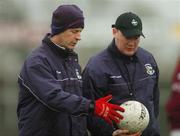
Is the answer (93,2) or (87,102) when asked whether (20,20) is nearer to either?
(93,2)

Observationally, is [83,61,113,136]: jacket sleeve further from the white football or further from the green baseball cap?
the green baseball cap

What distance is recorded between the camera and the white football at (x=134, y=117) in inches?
289

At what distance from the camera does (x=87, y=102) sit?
6.98 meters

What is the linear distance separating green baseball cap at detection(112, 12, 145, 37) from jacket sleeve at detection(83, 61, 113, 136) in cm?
39

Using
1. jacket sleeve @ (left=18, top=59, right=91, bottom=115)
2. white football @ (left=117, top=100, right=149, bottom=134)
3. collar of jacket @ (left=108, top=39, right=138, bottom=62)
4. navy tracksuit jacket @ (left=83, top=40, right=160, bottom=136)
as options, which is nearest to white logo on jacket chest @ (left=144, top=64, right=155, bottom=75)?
navy tracksuit jacket @ (left=83, top=40, right=160, bottom=136)

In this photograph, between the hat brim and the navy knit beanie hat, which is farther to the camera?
the hat brim

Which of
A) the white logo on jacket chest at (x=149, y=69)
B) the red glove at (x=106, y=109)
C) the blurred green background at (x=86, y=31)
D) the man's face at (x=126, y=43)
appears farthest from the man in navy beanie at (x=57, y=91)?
the blurred green background at (x=86, y=31)

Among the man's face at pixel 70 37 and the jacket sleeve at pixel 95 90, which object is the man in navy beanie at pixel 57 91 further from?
the jacket sleeve at pixel 95 90

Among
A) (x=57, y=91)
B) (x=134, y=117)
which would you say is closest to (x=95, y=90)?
(x=134, y=117)

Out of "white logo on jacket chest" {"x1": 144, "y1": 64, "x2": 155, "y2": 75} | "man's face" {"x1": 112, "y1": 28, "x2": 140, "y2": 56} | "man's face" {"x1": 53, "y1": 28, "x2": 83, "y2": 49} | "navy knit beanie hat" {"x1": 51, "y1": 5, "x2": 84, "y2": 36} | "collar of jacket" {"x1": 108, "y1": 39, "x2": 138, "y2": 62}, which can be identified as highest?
"navy knit beanie hat" {"x1": 51, "y1": 5, "x2": 84, "y2": 36}

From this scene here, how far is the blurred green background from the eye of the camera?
14945mm

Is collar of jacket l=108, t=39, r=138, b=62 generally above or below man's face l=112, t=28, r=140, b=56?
below

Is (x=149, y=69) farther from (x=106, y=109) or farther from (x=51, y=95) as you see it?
(x=51, y=95)

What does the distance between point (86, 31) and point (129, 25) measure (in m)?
7.46
